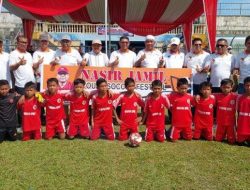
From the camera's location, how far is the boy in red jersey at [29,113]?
6.00 m

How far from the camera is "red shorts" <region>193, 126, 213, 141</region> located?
614 centimetres

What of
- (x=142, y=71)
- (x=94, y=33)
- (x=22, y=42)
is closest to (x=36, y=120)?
(x=22, y=42)

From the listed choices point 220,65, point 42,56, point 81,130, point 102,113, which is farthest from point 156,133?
point 42,56

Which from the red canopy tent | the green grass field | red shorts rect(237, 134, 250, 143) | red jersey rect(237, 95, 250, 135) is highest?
the red canopy tent

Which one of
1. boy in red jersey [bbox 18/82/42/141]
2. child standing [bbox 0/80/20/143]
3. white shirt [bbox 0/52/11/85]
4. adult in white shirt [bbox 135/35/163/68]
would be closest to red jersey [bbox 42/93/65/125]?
boy in red jersey [bbox 18/82/42/141]

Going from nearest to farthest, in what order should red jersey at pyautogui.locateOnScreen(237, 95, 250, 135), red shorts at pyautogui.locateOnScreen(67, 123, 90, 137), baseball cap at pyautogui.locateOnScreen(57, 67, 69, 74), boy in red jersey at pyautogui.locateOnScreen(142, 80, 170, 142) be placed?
red jersey at pyautogui.locateOnScreen(237, 95, 250, 135) < boy in red jersey at pyautogui.locateOnScreen(142, 80, 170, 142) < red shorts at pyautogui.locateOnScreen(67, 123, 90, 137) < baseball cap at pyautogui.locateOnScreen(57, 67, 69, 74)

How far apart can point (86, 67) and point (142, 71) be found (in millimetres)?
1130

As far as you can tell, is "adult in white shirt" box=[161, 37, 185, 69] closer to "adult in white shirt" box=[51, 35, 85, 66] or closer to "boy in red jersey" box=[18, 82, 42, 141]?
"adult in white shirt" box=[51, 35, 85, 66]

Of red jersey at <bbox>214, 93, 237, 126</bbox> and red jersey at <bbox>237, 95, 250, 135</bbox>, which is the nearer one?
red jersey at <bbox>237, 95, 250, 135</bbox>

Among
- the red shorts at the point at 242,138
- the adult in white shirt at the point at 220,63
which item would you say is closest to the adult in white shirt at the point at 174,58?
the adult in white shirt at the point at 220,63

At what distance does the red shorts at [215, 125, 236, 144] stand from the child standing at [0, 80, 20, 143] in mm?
3478

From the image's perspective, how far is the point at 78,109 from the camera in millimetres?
6203

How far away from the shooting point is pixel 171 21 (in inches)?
477

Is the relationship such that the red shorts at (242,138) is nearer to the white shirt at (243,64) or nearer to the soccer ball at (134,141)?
the white shirt at (243,64)
